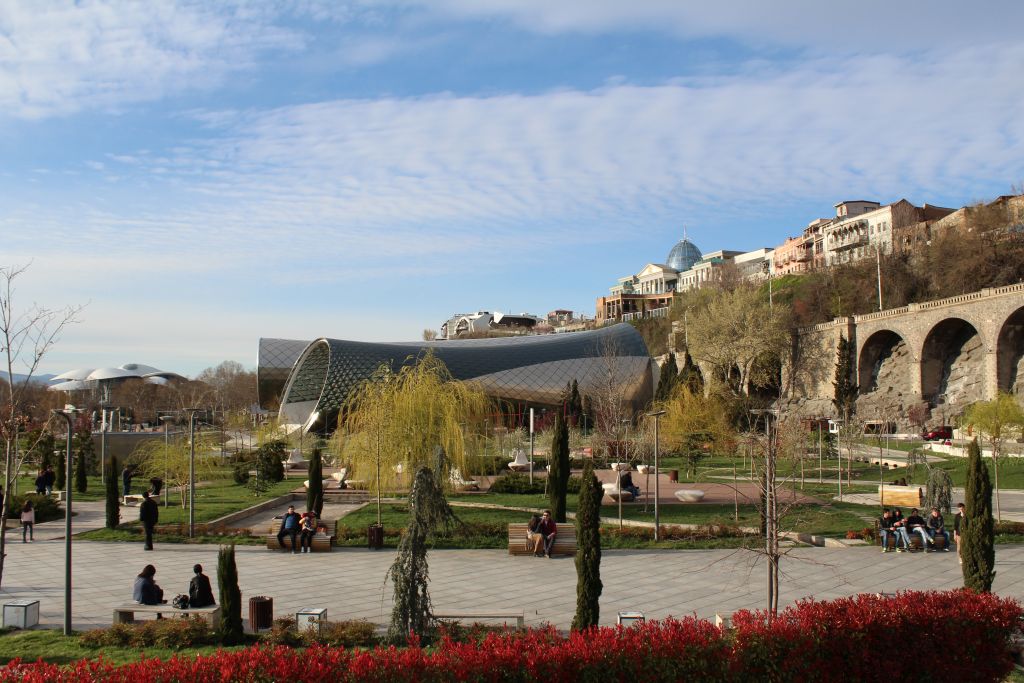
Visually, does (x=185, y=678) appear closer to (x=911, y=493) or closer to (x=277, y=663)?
(x=277, y=663)

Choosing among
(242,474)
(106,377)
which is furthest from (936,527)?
(106,377)

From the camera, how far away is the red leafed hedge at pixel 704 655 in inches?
228

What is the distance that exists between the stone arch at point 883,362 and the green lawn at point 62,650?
47.1 meters

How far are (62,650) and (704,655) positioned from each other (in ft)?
21.8

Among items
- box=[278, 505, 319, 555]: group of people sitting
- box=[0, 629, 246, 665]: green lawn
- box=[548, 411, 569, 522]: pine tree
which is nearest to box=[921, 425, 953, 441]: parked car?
box=[548, 411, 569, 522]: pine tree

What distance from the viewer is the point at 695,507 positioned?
18375 mm

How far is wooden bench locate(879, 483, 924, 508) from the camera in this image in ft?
59.2

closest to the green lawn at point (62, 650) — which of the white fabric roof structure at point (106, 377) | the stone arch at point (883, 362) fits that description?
the stone arch at point (883, 362)

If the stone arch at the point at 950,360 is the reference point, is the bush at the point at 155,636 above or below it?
below

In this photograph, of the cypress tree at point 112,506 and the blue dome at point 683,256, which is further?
the blue dome at point 683,256

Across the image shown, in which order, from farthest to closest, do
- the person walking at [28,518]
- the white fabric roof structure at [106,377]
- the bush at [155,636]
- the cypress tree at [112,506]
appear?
the white fabric roof structure at [106,377]
the cypress tree at [112,506]
the person walking at [28,518]
the bush at [155,636]

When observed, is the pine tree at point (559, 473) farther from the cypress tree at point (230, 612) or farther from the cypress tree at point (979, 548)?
the cypress tree at point (230, 612)

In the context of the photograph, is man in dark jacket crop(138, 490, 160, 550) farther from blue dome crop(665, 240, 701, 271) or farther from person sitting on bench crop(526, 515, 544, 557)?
blue dome crop(665, 240, 701, 271)

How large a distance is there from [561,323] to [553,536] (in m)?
124
